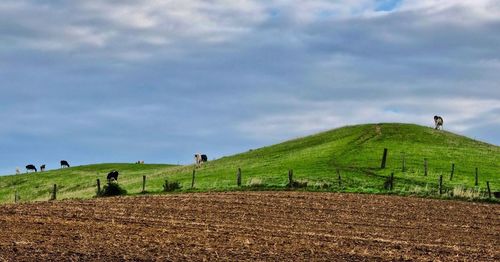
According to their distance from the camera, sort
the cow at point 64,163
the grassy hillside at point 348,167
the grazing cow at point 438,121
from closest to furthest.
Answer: the grassy hillside at point 348,167
the grazing cow at point 438,121
the cow at point 64,163

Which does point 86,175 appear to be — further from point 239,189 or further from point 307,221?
point 307,221

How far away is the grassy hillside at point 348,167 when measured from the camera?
65.5 m

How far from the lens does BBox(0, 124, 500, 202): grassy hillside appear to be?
65.5m

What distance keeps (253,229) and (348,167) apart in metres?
39.6

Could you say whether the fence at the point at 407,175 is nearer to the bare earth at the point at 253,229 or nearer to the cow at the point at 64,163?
the bare earth at the point at 253,229

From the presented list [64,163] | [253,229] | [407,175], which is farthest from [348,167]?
[64,163]

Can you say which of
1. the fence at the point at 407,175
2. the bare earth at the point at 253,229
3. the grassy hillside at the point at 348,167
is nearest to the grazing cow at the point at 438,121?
the grassy hillside at the point at 348,167

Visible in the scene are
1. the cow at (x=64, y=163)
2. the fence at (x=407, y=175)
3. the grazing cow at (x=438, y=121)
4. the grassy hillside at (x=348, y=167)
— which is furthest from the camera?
the cow at (x=64, y=163)

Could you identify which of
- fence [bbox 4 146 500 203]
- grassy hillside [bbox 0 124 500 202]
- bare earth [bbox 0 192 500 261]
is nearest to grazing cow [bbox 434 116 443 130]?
grassy hillside [bbox 0 124 500 202]

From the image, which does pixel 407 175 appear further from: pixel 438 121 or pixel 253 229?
pixel 438 121

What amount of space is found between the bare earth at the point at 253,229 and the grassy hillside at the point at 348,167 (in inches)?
396

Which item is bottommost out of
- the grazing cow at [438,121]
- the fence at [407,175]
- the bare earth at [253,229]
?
the bare earth at [253,229]

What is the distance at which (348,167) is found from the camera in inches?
2904

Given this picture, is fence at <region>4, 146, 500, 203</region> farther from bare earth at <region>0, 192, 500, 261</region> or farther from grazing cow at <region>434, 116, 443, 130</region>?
grazing cow at <region>434, 116, 443, 130</region>
